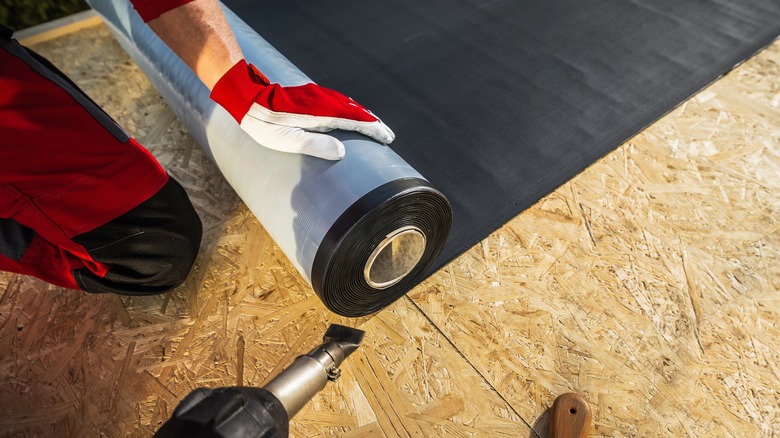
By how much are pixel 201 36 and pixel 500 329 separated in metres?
1.39

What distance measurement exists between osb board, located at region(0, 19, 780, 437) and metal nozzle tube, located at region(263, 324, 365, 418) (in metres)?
0.45

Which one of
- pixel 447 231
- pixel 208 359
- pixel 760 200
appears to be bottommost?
pixel 760 200

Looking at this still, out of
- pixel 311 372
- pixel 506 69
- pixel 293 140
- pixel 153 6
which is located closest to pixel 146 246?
pixel 293 140

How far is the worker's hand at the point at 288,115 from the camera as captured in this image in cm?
155

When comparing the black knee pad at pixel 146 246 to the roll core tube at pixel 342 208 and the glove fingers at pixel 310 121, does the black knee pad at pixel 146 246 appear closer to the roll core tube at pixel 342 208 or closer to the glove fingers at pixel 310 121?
the roll core tube at pixel 342 208

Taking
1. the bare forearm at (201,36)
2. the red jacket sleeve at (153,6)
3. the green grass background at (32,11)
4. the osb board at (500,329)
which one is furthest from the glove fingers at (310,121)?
the green grass background at (32,11)

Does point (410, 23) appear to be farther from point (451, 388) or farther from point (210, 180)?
point (451, 388)

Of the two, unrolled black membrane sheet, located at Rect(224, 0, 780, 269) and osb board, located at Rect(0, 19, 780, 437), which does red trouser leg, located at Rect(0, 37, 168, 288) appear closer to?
osb board, located at Rect(0, 19, 780, 437)

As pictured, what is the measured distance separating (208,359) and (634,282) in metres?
1.56

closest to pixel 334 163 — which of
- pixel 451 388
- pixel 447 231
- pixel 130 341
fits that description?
pixel 447 231

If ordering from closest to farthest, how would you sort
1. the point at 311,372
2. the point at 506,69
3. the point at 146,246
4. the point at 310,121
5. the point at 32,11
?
the point at 311,372, the point at 310,121, the point at 146,246, the point at 506,69, the point at 32,11

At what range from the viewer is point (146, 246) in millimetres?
1679

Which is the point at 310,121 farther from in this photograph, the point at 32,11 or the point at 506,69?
the point at 32,11

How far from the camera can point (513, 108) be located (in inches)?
96.7
